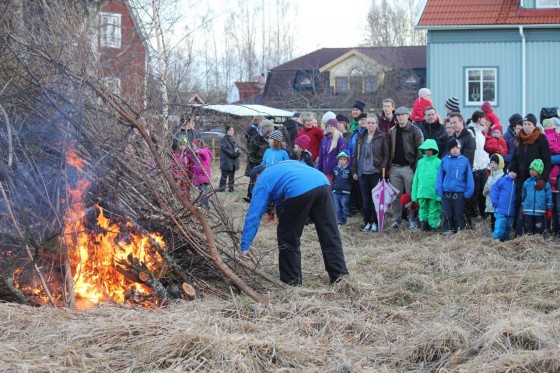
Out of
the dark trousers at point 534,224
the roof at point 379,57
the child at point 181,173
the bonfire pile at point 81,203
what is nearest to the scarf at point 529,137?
the dark trousers at point 534,224

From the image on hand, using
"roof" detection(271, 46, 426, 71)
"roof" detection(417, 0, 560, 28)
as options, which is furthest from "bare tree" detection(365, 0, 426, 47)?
"roof" detection(417, 0, 560, 28)

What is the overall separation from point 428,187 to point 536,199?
5.06ft

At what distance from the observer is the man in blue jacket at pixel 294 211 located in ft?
22.9

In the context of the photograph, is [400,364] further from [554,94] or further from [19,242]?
[554,94]

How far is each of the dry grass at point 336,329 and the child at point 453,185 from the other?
84.7 inches

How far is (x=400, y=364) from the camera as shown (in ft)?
16.2

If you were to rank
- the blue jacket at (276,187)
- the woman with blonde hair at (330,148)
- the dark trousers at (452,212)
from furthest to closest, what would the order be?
the woman with blonde hair at (330,148) → the dark trousers at (452,212) → the blue jacket at (276,187)

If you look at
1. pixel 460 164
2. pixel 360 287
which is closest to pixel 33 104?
pixel 360 287

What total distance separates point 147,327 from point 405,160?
22.6 feet

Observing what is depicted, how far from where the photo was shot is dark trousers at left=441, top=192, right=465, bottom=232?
10359mm

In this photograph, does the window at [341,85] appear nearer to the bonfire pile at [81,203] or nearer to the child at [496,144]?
the child at [496,144]

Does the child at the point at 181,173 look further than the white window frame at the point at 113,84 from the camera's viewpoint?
Yes

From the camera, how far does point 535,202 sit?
9.67 m

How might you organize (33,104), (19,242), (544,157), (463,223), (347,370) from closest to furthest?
(347,370)
(19,242)
(33,104)
(544,157)
(463,223)
